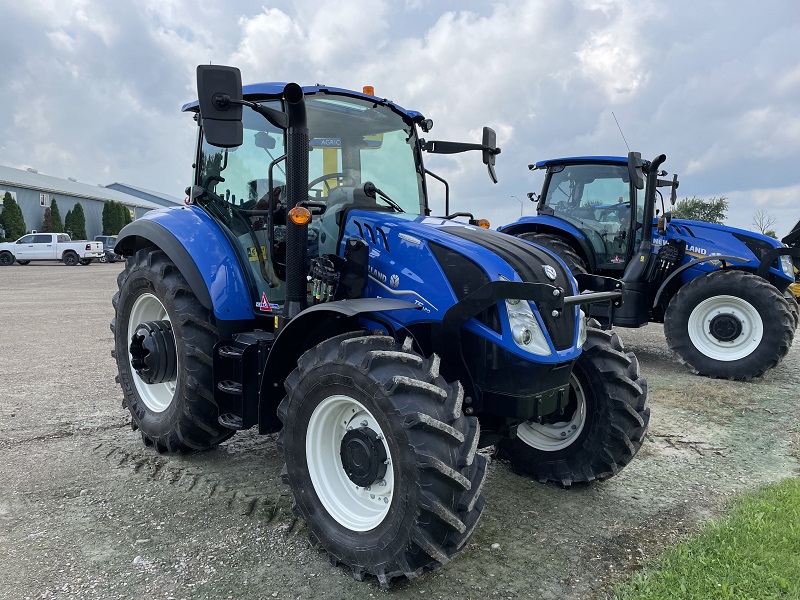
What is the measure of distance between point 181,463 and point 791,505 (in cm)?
366

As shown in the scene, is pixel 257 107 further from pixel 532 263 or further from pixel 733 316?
pixel 733 316

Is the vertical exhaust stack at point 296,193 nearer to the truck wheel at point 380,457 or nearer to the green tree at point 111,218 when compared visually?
the truck wheel at point 380,457

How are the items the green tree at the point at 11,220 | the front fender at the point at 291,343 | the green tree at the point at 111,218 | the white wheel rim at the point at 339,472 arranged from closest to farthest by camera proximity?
the white wheel rim at the point at 339,472 < the front fender at the point at 291,343 < the green tree at the point at 11,220 < the green tree at the point at 111,218

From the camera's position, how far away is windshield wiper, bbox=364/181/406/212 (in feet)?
11.9

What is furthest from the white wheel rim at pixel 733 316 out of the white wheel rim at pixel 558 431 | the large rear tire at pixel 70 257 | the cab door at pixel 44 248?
the cab door at pixel 44 248

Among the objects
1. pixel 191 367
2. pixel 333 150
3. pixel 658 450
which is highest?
pixel 333 150

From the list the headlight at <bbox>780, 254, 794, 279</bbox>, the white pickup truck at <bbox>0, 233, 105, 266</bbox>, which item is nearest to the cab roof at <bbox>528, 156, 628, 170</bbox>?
the headlight at <bbox>780, 254, 794, 279</bbox>

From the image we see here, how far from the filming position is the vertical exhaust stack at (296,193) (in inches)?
123

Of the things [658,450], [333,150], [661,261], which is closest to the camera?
[333,150]

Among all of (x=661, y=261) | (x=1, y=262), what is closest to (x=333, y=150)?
(x=661, y=261)

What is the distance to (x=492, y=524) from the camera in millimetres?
3258

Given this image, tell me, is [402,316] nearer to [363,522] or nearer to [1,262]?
[363,522]

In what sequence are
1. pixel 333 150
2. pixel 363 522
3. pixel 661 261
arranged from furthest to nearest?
pixel 661 261 < pixel 333 150 < pixel 363 522

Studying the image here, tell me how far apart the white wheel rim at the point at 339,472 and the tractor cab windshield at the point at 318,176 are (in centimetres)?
98
